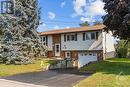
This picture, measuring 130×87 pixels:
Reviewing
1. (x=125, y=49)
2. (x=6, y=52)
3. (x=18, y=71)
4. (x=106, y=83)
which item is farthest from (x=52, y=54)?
(x=106, y=83)

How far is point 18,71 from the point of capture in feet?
93.8

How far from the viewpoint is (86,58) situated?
41094mm

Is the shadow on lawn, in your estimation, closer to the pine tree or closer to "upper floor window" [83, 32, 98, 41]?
the pine tree

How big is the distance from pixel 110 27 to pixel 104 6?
2239 mm

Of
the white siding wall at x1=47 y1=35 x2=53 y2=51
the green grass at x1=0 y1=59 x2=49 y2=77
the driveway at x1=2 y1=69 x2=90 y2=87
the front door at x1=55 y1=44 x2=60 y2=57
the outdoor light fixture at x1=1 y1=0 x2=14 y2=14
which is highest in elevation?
the outdoor light fixture at x1=1 y1=0 x2=14 y2=14

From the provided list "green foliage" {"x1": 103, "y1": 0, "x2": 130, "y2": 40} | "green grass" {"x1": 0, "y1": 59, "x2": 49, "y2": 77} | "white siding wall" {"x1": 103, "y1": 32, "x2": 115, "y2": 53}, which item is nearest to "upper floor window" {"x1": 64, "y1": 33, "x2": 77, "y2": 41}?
"white siding wall" {"x1": 103, "y1": 32, "x2": 115, "y2": 53}

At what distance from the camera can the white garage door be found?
133ft

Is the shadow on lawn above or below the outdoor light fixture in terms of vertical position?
below

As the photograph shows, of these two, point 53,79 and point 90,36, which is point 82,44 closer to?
point 90,36

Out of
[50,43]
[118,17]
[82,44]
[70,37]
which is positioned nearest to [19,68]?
[118,17]

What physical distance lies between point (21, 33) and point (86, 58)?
11335 millimetres

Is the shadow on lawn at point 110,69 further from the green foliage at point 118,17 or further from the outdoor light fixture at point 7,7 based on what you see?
the outdoor light fixture at point 7,7

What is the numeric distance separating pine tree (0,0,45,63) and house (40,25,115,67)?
430 cm

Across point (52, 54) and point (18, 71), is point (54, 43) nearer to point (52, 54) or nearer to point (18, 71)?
point (52, 54)
